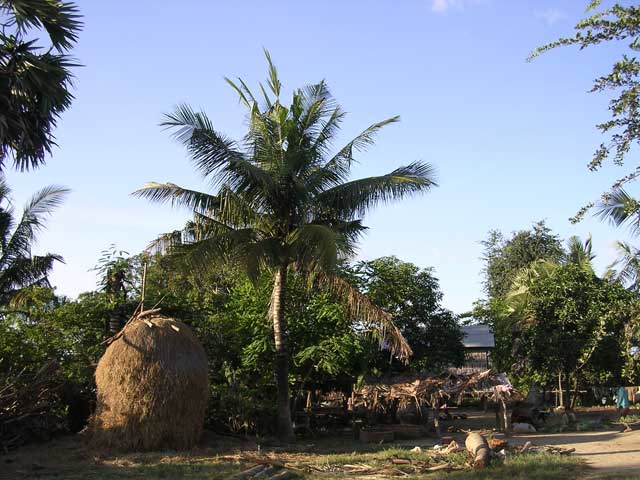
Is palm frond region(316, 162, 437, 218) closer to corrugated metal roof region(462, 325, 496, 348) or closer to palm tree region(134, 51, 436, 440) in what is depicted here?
palm tree region(134, 51, 436, 440)

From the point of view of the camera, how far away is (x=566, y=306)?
76.3 feet

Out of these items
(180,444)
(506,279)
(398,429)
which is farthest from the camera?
(506,279)

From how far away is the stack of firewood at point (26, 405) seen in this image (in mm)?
13703

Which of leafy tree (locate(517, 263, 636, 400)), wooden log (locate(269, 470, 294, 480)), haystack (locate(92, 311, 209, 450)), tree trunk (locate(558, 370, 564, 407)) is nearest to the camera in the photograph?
wooden log (locate(269, 470, 294, 480))

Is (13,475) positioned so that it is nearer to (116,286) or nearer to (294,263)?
(116,286)

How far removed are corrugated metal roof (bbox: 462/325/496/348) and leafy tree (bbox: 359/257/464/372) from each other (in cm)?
733

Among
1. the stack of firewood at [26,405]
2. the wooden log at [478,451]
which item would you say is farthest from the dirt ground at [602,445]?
the stack of firewood at [26,405]

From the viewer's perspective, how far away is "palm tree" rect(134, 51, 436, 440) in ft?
48.7

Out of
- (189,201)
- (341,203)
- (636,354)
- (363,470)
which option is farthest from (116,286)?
(636,354)

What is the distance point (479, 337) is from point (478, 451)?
61.8ft

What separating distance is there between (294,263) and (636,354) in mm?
14473

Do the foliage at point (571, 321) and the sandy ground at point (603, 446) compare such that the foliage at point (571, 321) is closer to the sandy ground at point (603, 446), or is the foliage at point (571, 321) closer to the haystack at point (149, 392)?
the sandy ground at point (603, 446)

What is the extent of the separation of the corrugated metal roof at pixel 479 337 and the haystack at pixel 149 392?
58.0ft

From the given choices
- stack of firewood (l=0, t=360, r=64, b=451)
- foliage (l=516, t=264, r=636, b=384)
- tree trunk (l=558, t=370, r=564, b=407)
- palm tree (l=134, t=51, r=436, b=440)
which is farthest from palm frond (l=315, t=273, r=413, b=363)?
tree trunk (l=558, t=370, r=564, b=407)
